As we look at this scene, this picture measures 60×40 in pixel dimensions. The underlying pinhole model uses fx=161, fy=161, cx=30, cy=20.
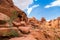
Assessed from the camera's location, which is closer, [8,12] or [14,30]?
[14,30]

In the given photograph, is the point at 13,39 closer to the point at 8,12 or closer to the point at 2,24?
the point at 2,24

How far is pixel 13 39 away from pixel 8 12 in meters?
8.54

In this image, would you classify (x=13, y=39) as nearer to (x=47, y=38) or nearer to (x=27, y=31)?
(x=27, y=31)

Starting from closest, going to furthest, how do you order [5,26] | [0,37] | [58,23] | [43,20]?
1. [0,37]
2. [5,26]
3. [58,23]
4. [43,20]

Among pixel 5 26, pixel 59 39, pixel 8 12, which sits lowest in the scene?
pixel 59 39

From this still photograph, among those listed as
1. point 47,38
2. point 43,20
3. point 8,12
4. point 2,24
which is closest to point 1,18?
point 2,24

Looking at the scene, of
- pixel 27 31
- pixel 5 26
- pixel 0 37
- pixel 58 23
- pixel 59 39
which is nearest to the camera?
pixel 0 37

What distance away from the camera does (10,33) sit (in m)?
14.2

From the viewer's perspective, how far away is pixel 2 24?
47.9ft

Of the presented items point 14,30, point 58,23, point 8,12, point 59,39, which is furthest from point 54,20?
point 14,30

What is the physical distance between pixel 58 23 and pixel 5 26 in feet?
184

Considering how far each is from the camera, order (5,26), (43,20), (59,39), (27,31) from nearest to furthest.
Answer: (5,26)
(27,31)
(59,39)
(43,20)

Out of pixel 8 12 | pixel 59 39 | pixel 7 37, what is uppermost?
pixel 8 12

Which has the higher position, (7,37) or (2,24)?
(2,24)
